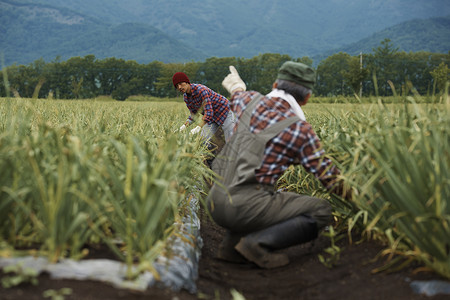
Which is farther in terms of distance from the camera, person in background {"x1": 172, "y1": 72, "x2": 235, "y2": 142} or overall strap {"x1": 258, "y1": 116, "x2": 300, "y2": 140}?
person in background {"x1": 172, "y1": 72, "x2": 235, "y2": 142}

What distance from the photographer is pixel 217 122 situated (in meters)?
6.62

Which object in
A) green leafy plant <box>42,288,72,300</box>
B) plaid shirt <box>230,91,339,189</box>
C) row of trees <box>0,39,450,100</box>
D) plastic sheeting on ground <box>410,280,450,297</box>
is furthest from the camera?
row of trees <box>0,39,450,100</box>

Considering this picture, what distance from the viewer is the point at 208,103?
617cm

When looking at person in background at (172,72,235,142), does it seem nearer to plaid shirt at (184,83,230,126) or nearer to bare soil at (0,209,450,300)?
plaid shirt at (184,83,230,126)

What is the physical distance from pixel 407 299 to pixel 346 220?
1.10 m

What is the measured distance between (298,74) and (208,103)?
340cm

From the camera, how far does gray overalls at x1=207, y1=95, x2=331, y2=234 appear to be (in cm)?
271

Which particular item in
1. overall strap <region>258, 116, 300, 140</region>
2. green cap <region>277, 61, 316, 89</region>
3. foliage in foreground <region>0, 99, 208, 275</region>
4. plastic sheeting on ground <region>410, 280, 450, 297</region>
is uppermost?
green cap <region>277, 61, 316, 89</region>

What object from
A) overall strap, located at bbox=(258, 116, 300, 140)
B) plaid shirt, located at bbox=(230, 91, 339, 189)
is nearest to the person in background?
plaid shirt, located at bbox=(230, 91, 339, 189)

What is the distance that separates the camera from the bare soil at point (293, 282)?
5.55 feet

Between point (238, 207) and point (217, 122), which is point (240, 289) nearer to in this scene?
point (238, 207)

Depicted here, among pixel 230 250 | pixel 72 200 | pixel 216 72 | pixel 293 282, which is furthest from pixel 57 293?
pixel 216 72

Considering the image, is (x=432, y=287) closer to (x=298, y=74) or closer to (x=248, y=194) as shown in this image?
(x=248, y=194)

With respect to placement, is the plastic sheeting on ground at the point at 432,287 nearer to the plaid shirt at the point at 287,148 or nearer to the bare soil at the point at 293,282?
the bare soil at the point at 293,282
